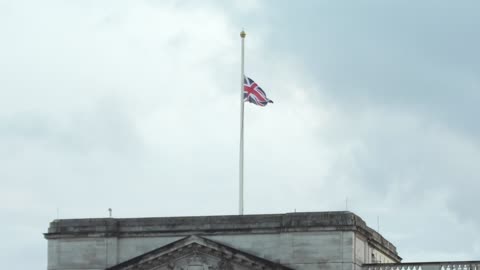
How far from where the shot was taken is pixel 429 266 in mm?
91375

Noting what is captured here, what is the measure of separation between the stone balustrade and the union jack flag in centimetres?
1265

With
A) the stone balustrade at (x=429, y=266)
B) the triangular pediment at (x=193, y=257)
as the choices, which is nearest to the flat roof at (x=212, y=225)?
the triangular pediment at (x=193, y=257)

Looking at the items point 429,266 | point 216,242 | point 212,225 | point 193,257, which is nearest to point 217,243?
point 216,242

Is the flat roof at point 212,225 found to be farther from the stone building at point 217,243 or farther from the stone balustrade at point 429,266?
the stone balustrade at point 429,266

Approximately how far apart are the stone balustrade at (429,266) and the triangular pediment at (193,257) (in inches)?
199

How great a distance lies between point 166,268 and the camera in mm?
Result: 92688

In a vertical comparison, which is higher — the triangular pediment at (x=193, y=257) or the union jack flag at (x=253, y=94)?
the union jack flag at (x=253, y=94)

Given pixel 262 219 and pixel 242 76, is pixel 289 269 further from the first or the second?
pixel 242 76

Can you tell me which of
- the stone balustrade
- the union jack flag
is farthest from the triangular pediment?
the union jack flag

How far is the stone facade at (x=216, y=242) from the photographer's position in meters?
→ 91.8

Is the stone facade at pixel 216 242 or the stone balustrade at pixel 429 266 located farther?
the stone facade at pixel 216 242

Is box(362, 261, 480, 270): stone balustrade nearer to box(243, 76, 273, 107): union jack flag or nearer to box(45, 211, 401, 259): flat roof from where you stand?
box(45, 211, 401, 259): flat roof

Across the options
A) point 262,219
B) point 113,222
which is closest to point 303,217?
point 262,219

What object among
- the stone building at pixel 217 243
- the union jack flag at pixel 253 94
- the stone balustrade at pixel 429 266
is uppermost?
the union jack flag at pixel 253 94
